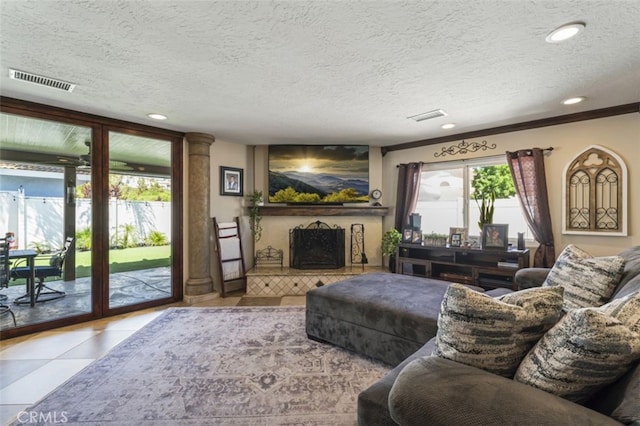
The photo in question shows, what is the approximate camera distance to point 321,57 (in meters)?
2.01

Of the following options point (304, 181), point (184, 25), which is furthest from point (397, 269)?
point (184, 25)

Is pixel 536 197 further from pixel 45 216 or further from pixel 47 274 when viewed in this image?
pixel 47 274

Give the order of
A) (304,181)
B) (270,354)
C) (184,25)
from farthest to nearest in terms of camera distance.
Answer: (304,181), (270,354), (184,25)

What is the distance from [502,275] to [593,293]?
1.85 meters

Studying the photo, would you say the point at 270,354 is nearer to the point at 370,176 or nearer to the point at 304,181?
the point at 304,181

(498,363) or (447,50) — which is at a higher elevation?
(447,50)

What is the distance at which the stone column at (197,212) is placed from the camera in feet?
13.2

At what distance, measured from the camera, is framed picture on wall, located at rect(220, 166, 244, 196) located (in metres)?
4.48

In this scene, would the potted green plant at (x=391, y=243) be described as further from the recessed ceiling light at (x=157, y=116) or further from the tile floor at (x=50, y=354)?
the recessed ceiling light at (x=157, y=116)

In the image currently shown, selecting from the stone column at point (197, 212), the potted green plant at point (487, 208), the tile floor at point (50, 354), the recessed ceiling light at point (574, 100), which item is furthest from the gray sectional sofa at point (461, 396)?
the stone column at point (197, 212)

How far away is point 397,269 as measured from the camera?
435 centimetres

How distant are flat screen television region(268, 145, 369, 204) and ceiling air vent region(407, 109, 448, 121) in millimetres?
1432

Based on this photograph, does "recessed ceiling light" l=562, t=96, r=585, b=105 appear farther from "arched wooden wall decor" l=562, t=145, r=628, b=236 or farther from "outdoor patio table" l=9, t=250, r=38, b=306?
"outdoor patio table" l=9, t=250, r=38, b=306

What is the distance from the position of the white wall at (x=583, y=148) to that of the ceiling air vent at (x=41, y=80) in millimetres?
4700
